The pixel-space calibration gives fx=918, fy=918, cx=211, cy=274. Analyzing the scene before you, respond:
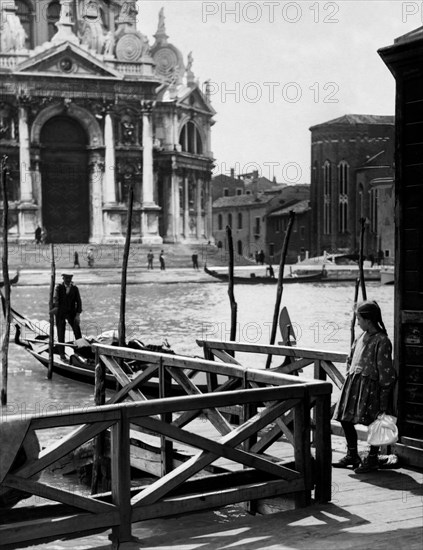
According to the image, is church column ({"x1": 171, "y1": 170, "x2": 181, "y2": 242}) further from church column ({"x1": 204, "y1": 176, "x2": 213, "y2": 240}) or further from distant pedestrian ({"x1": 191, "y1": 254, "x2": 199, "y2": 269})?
distant pedestrian ({"x1": 191, "y1": 254, "x2": 199, "y2": 269})

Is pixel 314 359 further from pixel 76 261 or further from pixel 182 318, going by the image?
pixel 76 261

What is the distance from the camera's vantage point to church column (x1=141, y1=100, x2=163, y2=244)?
54.1 m

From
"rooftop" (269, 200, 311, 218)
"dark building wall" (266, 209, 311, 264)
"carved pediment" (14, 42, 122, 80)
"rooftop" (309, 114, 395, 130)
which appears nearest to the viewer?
"carved pediment" (14, 42, 122, 80)

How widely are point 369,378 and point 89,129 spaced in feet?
159

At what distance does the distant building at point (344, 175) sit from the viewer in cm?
6744

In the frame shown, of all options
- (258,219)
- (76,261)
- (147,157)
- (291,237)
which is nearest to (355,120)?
(291,237)

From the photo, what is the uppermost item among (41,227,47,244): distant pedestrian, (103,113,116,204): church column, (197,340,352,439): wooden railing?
(103,113,116,204): church column

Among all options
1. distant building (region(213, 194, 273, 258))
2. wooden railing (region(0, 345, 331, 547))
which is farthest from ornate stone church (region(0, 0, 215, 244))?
wooden railing (region(0, 345, 331, 547))

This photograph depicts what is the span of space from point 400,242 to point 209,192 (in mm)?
54366

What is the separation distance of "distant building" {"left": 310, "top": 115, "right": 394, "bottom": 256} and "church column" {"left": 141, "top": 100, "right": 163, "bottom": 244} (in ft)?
57.7

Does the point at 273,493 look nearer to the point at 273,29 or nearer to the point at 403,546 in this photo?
the point at 403,546

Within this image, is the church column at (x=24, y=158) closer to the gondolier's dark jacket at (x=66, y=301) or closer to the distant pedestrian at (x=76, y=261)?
the distant pedestrian at (x=76, y=261)

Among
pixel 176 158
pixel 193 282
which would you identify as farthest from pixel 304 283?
pixel 176 158

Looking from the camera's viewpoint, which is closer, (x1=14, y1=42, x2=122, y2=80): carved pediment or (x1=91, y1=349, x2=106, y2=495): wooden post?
(x1=91, y1=349, x2=106, y2=495): wooden post
